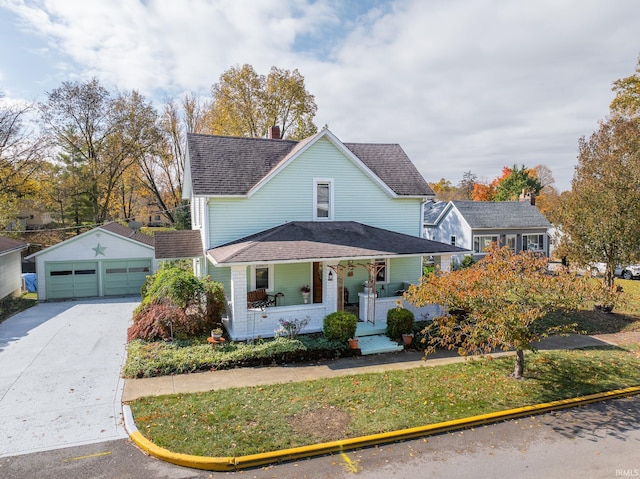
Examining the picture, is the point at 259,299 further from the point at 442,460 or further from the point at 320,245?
the point at 442,460

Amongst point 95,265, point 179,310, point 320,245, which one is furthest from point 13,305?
point 320,245

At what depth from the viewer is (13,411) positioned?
8.81 m

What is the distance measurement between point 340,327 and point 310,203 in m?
6.42

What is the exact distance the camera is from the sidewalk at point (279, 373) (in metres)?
10.2

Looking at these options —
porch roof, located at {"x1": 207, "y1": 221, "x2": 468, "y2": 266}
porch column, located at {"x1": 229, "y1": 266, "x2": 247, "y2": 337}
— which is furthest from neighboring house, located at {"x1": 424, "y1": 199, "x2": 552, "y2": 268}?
porch column, located at {"x1": 229, "y1": 266, "x2": 247, "y2": 337}

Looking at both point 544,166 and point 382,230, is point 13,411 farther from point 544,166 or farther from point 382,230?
point 544,166

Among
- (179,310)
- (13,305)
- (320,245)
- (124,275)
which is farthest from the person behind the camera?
(124,275)

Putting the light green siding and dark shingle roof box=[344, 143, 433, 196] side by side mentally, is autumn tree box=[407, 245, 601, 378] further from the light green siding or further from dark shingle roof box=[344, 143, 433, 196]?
dark shingle roof box=[344, 143, 433, 196]

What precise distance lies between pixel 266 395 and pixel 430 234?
107ft

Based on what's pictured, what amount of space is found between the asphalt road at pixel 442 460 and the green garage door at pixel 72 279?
17251mm

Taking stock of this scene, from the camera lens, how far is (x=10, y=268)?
22156mm

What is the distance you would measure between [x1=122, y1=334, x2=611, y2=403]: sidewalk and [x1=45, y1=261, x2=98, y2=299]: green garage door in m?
14.4

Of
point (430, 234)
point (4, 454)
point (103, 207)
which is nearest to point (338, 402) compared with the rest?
point (4, 454)

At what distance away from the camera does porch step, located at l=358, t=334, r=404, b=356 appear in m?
13.2
